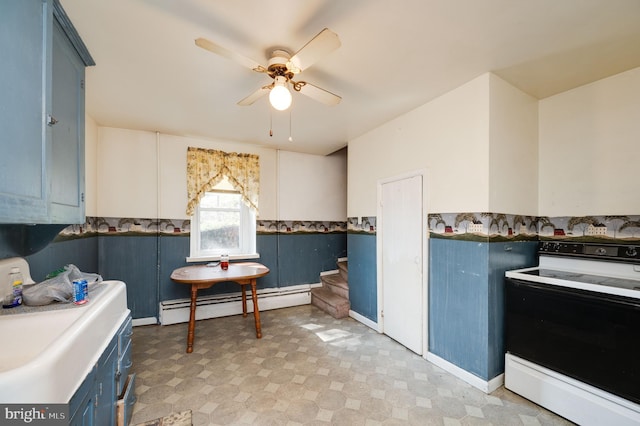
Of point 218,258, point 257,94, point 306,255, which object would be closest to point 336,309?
point 306,255

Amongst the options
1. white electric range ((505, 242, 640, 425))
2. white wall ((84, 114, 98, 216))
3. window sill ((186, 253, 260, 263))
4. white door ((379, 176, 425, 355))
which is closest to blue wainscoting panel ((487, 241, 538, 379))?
white electric range ((505, 242, 640, 425))

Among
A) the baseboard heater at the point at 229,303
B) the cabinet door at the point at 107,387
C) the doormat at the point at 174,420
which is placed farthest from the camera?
the baseboard heater at the point at 229,303

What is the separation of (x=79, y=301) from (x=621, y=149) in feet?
13.1

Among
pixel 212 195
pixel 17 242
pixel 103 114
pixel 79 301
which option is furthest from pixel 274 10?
pixel 212 195

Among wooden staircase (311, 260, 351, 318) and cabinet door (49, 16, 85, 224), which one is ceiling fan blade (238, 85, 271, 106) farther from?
wooden staircase (311, 260, 351, 318)

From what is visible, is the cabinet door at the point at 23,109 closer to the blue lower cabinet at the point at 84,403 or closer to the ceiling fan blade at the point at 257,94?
the blue lower cabinet at the point at 84,403

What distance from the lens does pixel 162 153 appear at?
3629 millimetres

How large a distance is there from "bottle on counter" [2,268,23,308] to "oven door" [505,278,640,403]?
338 cm

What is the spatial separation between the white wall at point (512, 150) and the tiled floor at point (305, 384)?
5.06 ft

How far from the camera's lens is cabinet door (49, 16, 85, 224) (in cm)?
144

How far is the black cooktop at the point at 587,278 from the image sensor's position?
176cm

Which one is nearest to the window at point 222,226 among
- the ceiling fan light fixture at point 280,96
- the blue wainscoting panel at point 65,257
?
the blue wainscoting panel at point 65,257

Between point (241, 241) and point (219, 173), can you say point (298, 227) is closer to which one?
point (241, 241)

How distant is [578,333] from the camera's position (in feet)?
5.98
